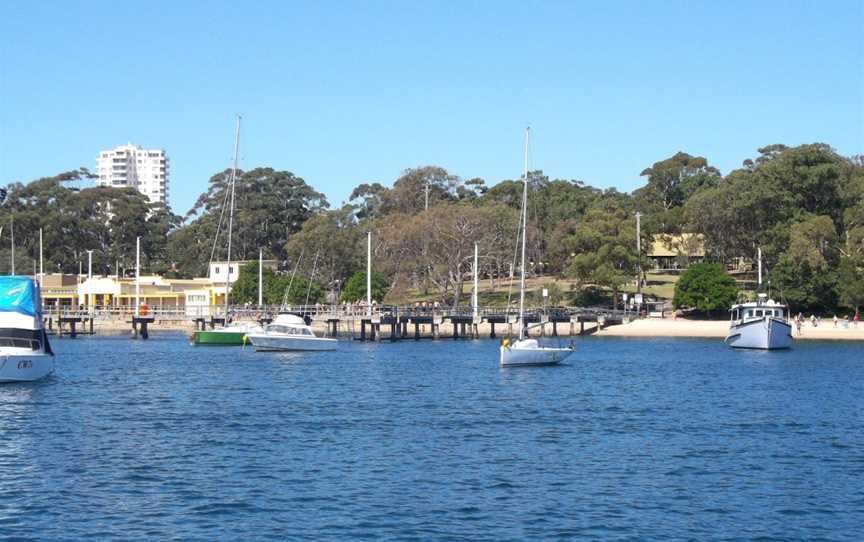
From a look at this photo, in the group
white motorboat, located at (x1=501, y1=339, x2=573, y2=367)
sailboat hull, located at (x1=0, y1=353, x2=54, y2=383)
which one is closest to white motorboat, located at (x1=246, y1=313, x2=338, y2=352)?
white motorboat, located at (x1=501, y1=339, x2=573, y2=367)

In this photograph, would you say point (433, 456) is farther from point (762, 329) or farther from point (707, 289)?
point (707, 289)

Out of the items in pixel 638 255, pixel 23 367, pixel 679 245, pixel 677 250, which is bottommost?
pixel 23 367

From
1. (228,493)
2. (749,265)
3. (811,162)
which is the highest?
(811,162)

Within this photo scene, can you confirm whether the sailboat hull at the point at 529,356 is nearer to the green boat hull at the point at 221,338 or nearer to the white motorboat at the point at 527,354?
the white motorboat at the point at 527,354

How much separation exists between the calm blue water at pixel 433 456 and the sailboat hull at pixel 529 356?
2132mm

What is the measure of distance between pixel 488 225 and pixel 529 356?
2437 inches

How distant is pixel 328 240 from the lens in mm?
138875

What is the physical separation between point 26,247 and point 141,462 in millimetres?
141406

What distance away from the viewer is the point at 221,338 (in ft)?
322

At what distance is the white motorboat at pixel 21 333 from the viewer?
57.5 meters

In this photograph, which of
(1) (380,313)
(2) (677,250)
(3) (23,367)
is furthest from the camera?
(2) (677,250)

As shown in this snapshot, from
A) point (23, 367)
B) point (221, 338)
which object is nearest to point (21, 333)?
point (23, 367)

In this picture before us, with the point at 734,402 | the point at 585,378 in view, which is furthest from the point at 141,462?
the point at 585,378

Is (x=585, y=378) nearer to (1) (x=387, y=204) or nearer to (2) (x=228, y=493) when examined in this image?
(2) (x=228, y=493)
